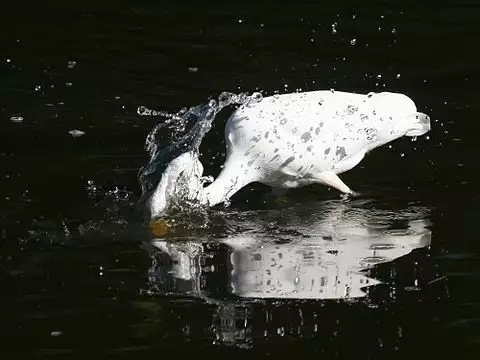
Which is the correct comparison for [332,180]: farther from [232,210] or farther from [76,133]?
[76,133]

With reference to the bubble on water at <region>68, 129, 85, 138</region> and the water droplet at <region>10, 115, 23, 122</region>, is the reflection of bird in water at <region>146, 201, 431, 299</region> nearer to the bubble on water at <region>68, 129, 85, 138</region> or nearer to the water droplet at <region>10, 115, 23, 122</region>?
the bubble on water at <region>68, 129, 85, 138</region>

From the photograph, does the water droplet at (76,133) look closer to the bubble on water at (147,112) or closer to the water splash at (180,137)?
the bubble on water at (147,112)

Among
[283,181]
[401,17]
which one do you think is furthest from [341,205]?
[401,17]

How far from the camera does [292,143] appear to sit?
24.5 ft

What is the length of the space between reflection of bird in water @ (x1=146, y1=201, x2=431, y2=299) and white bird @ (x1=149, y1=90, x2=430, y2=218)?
23 centimetres

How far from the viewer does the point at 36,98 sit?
9.82m

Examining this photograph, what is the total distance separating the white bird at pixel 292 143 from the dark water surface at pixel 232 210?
192mm

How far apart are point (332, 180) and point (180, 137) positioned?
991 mm

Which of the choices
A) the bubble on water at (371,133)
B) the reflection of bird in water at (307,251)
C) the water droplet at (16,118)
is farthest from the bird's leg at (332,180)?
the water droplet at (16,118)

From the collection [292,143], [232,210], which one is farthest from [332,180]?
[232,210]

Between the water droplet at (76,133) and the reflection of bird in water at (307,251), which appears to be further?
the water droplet at (76,133)

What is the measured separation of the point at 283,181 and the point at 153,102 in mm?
2480

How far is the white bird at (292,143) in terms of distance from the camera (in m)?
7.42

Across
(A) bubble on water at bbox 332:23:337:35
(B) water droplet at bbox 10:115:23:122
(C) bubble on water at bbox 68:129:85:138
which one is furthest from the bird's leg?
(A) bubble on water at bbox 332:23:337:35
